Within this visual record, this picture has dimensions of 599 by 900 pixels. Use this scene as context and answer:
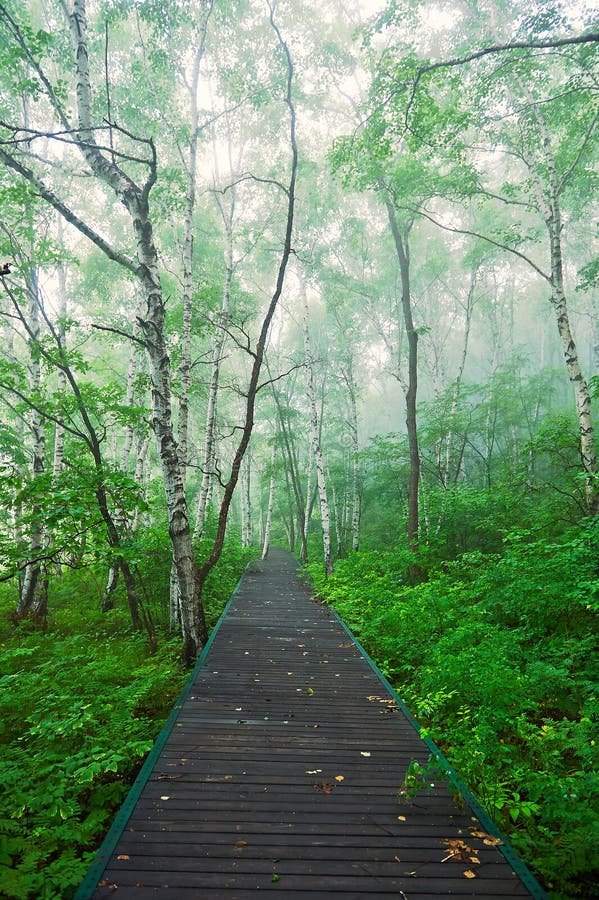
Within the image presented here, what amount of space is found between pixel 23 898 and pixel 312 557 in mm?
20675

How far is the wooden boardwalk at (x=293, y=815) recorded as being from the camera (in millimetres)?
2520

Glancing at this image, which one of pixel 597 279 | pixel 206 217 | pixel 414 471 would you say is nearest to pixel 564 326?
pixel 597 279

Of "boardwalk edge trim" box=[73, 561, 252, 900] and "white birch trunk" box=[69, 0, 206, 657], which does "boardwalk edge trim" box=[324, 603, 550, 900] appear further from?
"white birch trunk" box=[69, 0, 206, 657]

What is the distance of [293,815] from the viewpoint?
3.11 m

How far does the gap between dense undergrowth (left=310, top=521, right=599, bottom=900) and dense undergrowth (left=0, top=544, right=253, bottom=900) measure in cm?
303

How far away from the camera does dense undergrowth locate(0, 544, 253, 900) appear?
8.75 ft

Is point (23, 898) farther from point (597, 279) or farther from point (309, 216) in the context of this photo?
point (309, 216)

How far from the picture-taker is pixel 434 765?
333 centimetres

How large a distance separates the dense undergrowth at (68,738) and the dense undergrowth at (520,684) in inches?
119

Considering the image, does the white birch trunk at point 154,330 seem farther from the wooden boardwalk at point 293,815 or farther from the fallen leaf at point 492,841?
the fallen leaf at point 492,841

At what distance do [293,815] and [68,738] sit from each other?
248cm

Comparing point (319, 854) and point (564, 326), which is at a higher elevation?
point (564, 326)

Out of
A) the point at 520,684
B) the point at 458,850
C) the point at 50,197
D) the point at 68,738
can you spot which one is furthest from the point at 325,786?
the point at 50,197

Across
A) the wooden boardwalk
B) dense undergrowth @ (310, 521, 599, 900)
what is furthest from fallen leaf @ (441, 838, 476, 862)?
dense undergrowth @ (310, 521, 599, 900)
